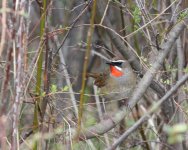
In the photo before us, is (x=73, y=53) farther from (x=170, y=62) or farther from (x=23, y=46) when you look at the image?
(x=23, y=46)

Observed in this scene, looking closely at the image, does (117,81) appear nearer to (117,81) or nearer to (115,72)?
(117,81)

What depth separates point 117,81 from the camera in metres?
4.65

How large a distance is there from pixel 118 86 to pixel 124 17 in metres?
0.79

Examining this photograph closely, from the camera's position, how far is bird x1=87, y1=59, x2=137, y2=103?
442 centimetres

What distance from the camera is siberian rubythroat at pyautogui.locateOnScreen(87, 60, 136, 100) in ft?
14.5

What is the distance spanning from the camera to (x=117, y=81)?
4652 millimetres

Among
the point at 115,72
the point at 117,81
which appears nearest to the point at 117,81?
the point at 117,81

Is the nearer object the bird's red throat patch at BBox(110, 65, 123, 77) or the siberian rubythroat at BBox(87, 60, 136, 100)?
the siberian rubythroat at BBox(87, 60, 136, 100)

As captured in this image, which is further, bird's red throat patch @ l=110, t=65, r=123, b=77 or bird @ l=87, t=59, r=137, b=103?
bird's red throat patch @ l=110, t=65, r=123, b=77

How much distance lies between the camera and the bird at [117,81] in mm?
4420

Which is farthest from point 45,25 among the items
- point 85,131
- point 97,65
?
point 97,65

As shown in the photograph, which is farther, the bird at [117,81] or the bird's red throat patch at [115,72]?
the bird's red throat patch at [115,72]

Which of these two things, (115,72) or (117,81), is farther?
(115,72)

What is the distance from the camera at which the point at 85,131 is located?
11.1ft
